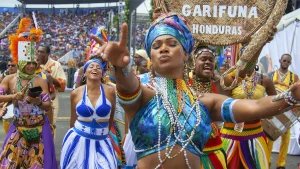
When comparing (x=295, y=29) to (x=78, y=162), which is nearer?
(x=78, y=162)

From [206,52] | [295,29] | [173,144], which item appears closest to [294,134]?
[295,29]

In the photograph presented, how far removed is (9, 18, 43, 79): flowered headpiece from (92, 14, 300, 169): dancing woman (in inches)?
152

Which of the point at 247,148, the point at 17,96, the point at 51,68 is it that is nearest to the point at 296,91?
the point at 247,148

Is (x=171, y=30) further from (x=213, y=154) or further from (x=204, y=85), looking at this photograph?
(x=204, y=85)

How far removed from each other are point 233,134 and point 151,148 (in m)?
2.84

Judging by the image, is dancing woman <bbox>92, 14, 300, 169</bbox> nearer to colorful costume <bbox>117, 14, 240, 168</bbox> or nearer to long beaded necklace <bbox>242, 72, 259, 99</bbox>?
colorful costume <bbox>117, 14, 240, 168</bbox>

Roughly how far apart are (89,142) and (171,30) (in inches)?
111

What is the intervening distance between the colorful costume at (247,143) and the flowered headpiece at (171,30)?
262cm

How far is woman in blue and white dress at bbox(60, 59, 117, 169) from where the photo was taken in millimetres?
5203

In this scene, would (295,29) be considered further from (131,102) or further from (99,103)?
(131,102)

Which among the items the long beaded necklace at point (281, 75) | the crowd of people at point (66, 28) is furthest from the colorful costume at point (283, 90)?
the crowd of people at point (66, 28)

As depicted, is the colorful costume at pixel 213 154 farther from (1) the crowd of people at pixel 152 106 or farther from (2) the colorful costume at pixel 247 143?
(2) the colorful costume at pixel 247 143

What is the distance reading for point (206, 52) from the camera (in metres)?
4.80

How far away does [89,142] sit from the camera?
5277 millimetres
